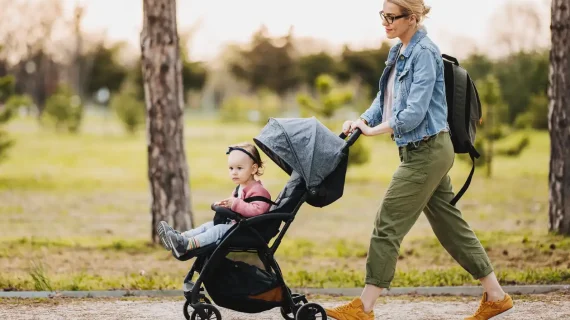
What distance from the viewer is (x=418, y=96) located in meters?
4.63

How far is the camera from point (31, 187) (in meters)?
18.6

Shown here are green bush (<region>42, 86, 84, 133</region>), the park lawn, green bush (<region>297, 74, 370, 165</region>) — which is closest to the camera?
the park lawn

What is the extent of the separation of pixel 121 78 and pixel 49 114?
94.1ft

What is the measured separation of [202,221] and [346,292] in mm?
6107

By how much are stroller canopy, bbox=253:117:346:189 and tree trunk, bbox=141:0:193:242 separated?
3826 mm

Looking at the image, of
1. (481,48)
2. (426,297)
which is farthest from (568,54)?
(481,48)

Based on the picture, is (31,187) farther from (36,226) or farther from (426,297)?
(426,297)

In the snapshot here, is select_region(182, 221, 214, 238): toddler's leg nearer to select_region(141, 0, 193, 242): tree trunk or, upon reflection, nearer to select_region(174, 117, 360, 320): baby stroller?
select_region(174, 117, 360, 320): baby stroller

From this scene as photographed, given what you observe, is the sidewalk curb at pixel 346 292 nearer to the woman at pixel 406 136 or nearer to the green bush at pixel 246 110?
the woman at pixel 406 136

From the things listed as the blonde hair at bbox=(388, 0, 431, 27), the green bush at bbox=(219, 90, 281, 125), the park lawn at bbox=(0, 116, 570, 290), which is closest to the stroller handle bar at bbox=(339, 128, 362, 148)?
the blonde hair at bbox=(388, 0, 431, 27)

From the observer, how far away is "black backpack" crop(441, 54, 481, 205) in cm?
487

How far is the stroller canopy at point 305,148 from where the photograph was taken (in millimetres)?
4797

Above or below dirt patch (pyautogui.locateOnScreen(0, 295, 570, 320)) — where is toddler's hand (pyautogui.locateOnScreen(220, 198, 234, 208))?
above

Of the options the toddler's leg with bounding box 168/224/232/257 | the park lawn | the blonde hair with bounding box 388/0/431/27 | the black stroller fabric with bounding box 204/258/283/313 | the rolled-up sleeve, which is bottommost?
the park lawn
